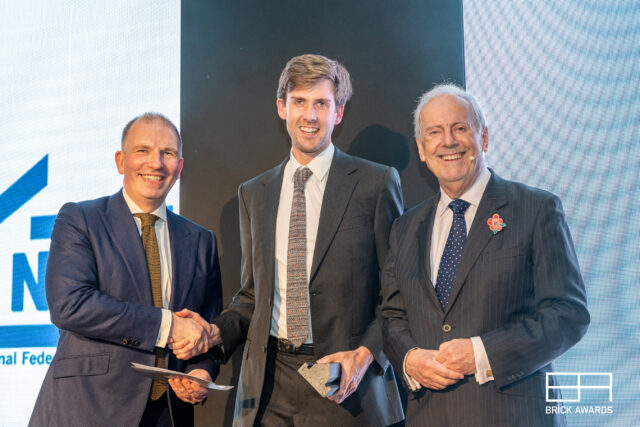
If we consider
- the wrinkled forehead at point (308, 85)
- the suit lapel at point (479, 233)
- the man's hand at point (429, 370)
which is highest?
the wrinkled forehead at point (308, 85)

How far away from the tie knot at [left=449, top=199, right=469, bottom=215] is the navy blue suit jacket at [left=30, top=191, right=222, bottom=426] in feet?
3.92

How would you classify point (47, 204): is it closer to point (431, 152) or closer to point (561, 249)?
point (431, 152)

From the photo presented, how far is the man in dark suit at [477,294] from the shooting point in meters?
1.92

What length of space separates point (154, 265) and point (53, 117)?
1968 mm

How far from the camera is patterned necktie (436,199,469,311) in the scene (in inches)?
83.2

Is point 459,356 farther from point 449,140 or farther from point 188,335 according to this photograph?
point 188,335

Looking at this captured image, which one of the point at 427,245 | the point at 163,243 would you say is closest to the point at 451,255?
the point at 427,245

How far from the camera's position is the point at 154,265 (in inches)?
98.9

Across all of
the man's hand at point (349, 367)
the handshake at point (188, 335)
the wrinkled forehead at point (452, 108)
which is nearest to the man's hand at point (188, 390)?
the handshake at point (188, 335)

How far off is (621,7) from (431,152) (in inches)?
59.8

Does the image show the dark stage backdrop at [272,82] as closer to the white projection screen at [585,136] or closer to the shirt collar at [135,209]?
the white projection screen at [585,136]

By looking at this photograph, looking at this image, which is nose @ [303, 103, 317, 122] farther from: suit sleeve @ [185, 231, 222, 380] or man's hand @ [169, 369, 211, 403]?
man's hand @ [169, 369, 211, 403]

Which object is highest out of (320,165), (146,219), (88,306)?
(320,165)

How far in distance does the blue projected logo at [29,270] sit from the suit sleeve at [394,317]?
7.79 feet
